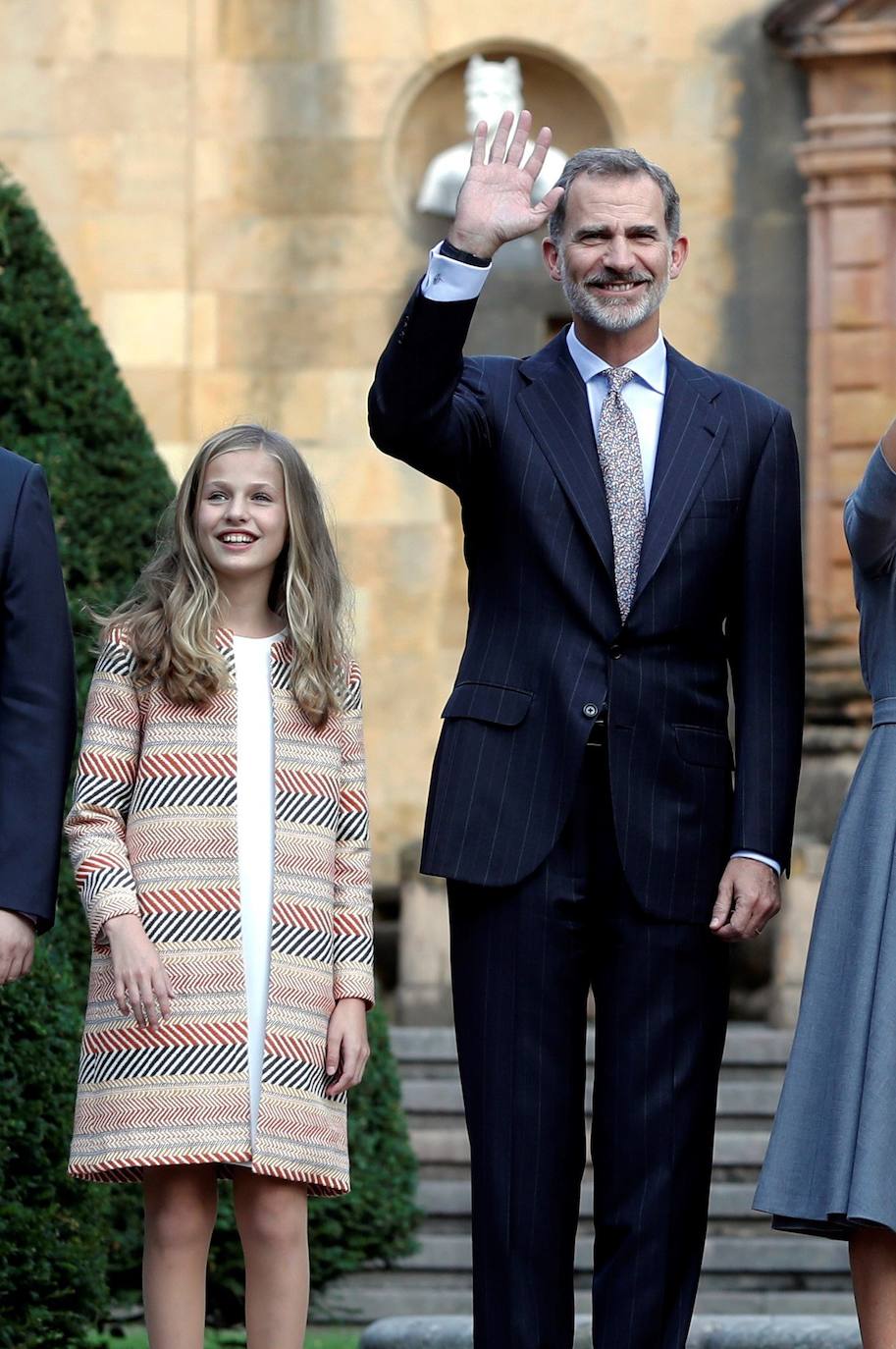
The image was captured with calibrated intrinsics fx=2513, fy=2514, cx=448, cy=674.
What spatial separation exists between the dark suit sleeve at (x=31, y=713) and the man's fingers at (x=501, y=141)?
92 cm

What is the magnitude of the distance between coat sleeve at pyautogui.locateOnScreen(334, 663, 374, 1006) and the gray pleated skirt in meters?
0.75

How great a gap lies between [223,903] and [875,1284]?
1219mm

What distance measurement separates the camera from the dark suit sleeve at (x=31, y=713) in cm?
405

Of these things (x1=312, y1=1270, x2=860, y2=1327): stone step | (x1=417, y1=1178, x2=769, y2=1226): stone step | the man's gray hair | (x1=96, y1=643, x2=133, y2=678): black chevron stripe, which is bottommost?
(x1=312, y1=1270, x2=860, y2=1327): stone step

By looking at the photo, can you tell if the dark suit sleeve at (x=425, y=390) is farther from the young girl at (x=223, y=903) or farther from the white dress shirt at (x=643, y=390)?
the young girl at (x=223, y=903)

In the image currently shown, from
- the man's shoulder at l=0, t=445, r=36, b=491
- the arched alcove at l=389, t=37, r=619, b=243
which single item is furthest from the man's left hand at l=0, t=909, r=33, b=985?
the arched alcove at l=389, t=37, r=619, b=243

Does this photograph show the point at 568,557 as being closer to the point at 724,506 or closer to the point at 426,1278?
the point at 724,506

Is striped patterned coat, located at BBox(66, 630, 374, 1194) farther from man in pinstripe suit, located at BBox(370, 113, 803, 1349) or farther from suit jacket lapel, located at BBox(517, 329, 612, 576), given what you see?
suit jacket lapel, located at BBox(517, 329, 612, 576)

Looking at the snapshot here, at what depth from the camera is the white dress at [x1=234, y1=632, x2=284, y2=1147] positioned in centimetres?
417

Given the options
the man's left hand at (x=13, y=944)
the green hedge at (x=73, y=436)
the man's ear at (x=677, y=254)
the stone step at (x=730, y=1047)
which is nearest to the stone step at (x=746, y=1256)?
the stone step at (x=730, y=1047)

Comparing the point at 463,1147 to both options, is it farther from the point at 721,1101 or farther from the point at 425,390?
the point at 425,390

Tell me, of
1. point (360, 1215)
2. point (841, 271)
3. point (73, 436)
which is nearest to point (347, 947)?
point (73, 436)

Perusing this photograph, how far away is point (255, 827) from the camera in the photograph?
4238 mm

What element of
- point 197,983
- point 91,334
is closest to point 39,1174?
point 197,983
